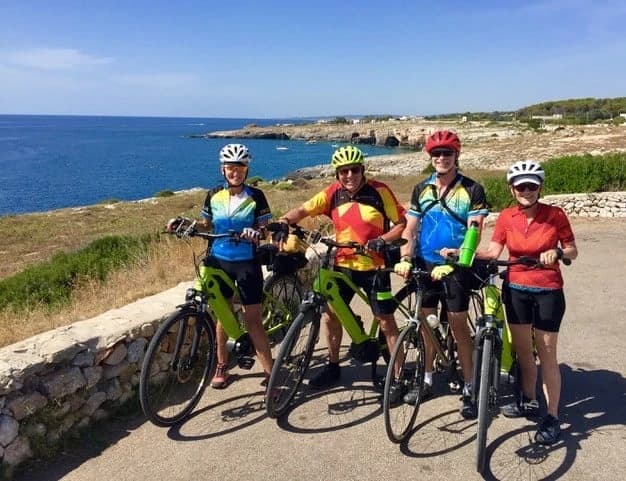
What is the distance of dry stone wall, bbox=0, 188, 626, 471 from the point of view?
379cm

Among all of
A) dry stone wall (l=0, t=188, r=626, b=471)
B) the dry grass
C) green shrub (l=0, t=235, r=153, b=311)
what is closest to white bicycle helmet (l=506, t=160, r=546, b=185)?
the dry grass

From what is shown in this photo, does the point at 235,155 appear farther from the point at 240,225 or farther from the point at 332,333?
the point at 332,333

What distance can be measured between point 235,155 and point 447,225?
188 cm

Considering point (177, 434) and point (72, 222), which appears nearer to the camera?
point (177, 434)

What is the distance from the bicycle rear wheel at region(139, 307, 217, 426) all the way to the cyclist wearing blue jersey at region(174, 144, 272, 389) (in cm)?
41

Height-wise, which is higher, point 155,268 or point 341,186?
point 341,186

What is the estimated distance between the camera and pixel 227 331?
4.84m

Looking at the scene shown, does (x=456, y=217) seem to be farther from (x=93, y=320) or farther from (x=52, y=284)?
(x=52, y=284)

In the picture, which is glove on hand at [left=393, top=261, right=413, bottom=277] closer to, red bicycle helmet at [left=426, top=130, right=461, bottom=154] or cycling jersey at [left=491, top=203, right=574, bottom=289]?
cycling jersey at [left=491, top=203, right=574, bottom=289]

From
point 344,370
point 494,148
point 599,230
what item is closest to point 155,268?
point 344,370

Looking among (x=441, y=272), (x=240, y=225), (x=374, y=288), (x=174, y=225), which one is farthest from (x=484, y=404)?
(x=174, y=225)

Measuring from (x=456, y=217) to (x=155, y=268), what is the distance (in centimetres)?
508

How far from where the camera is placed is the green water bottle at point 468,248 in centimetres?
391

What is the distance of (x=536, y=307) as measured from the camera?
402 cm
